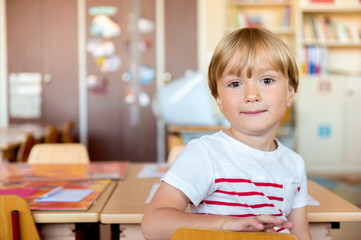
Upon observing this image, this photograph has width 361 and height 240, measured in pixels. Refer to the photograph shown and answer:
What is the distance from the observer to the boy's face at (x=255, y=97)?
0.95 m

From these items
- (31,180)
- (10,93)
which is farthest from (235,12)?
(31,180)

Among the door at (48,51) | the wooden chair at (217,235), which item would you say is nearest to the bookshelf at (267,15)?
the door at (48,51)

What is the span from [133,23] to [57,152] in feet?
11.3

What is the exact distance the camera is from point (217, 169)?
0.94m

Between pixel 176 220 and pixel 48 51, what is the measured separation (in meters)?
5.21

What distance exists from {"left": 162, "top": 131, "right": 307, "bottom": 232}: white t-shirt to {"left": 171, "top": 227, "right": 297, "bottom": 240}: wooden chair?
13 centimetres

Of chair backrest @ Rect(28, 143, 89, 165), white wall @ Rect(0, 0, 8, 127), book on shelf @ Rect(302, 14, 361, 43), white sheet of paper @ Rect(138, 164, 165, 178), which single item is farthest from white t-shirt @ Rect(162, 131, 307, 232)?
white wall @ Rect(0, 0, 8, 127)

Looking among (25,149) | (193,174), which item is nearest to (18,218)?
(193,174)

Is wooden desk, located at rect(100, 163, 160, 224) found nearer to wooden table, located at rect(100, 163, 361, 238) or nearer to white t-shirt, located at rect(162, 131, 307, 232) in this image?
wooden table, located at rect(100, 163, 361, 238)

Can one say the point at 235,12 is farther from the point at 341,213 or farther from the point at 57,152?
the point at 341,213

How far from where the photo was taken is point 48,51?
559 cm

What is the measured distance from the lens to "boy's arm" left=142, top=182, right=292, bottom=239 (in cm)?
74

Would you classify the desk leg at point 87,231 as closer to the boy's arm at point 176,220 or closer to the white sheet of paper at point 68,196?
the white sheet of paper at point 68,196

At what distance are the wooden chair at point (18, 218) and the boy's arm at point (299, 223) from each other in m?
0.70
